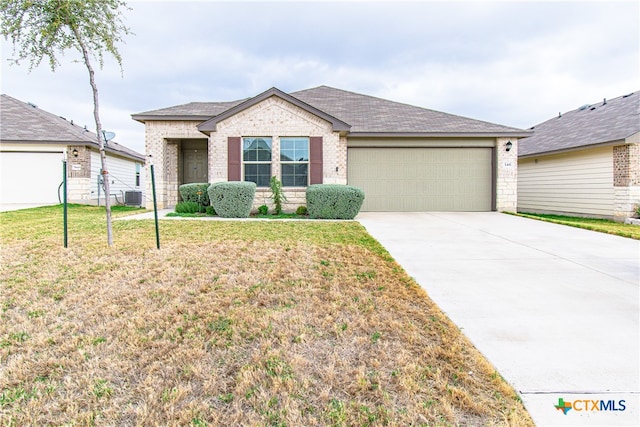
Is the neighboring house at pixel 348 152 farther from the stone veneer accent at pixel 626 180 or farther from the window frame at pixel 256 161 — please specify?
the stone veneer accent at pixel 626 180

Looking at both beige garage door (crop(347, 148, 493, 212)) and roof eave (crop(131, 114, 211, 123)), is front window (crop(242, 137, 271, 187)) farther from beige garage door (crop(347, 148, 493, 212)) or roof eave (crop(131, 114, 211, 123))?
beige garage door (crop(347, 148, 493, 212))

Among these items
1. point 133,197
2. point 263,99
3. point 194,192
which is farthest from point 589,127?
point 133,197

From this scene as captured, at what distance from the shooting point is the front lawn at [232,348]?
6.12ft

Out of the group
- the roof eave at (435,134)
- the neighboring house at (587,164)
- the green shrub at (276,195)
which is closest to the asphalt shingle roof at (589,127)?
the neighboring house at (587,164)

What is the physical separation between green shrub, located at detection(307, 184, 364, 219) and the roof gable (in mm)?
2381

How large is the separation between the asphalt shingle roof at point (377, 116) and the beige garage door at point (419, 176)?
75cm

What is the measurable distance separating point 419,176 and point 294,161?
4.65 meters

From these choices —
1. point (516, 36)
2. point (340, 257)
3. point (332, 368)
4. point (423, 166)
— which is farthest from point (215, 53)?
point (332, 368)

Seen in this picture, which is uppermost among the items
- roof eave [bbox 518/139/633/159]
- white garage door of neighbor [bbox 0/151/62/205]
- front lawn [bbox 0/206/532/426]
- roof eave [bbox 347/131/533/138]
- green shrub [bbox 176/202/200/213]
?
roof eave [bbox 347/131/533/138]

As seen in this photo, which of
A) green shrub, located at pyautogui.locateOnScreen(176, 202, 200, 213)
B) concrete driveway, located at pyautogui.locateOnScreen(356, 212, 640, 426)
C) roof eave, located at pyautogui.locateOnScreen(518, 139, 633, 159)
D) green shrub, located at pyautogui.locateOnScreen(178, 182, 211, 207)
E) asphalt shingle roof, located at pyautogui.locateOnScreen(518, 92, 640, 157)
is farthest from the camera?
asphalt shingle roof, located at pyautogui.locateOnScreen(518, 92, 640, 157)

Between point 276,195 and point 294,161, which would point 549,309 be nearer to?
point 276,195

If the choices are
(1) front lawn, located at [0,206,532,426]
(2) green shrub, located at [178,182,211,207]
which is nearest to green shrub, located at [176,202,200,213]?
(2) green shrub, located at [178,182,211,207]

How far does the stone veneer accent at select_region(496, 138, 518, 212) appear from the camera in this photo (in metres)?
12.2

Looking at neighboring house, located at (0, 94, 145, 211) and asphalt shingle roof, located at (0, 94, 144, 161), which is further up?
asphalt shingle roof, located at (0, 94, 144, 161)
